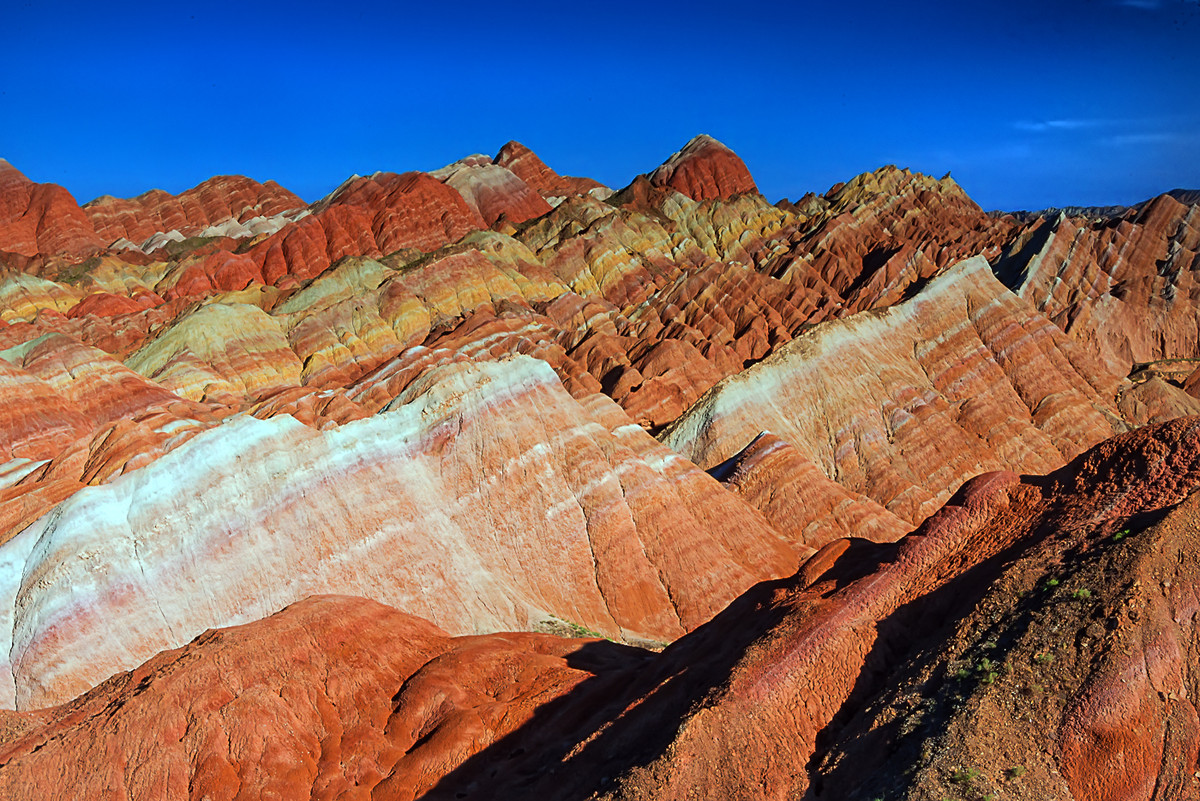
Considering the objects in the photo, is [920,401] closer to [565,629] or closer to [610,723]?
[565,629]

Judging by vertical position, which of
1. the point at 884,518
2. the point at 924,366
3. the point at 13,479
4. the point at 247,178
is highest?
the point at 247,178

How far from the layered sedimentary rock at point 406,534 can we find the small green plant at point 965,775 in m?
21.2

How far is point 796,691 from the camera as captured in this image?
1495cm

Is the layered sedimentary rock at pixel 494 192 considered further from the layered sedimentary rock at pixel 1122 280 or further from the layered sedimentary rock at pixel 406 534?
the layered sedimentary rock at pixel 406 534

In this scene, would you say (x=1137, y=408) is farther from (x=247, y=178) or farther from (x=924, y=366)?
(x=247, y=178)

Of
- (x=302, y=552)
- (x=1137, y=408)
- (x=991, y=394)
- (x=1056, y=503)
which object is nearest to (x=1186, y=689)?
(x=1056, y=503)

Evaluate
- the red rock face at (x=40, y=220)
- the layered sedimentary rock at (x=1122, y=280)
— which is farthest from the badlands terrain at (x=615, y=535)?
the red rock face at (x=40, y=220)

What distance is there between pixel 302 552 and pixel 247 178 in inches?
4629

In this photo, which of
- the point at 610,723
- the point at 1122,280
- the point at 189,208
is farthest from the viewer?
the point at 189,208

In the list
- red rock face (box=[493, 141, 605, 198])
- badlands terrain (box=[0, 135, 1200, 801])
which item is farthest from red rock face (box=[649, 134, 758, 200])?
badlands terrain (box=[0, 135, 1200, 801])

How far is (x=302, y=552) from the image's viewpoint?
31.0 m

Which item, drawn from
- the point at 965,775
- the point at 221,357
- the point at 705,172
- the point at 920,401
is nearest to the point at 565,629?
the point at 965,775

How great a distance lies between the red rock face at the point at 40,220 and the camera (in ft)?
366

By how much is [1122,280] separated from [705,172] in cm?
6406
